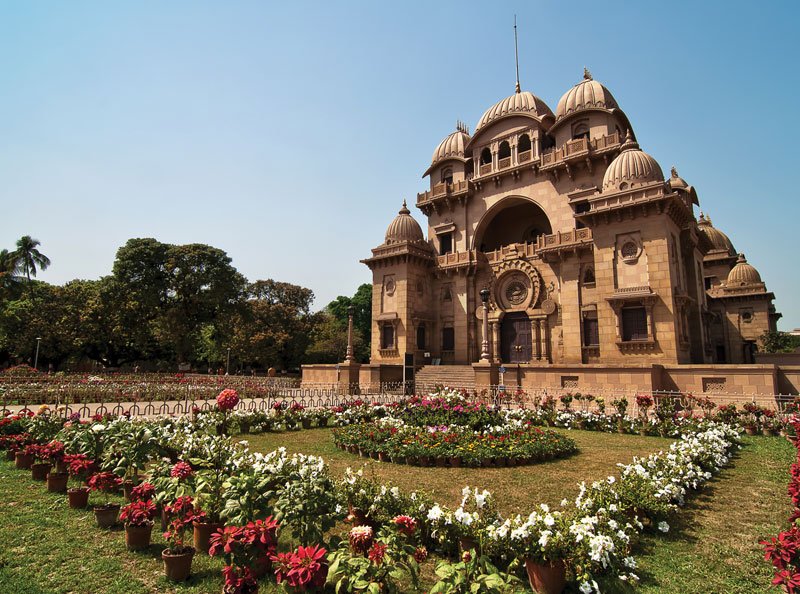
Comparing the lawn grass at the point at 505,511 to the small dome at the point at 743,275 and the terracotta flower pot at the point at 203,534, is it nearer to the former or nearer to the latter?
the terracotta flower pot at the point at 203,534

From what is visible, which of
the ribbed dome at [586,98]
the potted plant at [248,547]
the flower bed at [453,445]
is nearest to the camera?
the potted plant at [248,547]

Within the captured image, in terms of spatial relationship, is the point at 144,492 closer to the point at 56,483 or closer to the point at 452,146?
the point at 56,483

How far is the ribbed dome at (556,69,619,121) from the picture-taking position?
26.7 metres

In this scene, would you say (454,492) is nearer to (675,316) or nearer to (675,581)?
(675,581)

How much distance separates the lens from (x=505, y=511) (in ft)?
21.5

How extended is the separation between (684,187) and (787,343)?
2190 cm

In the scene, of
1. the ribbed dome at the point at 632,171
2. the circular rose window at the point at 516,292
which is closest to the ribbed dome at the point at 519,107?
the ribbed dome at the point at 632,171

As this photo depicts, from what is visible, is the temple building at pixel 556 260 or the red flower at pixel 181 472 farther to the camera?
the temple building at pixel 556 260

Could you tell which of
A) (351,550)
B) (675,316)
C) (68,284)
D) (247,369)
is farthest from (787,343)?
(68,284)

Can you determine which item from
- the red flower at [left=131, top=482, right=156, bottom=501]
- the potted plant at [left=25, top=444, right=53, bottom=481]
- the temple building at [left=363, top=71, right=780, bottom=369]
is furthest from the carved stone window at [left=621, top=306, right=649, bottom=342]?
the potted plant at [left=25, top=444, right=53, bottom=481]

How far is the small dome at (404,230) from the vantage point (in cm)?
3147

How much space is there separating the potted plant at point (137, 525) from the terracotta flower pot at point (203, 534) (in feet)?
2.00

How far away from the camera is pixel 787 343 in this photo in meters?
38.3

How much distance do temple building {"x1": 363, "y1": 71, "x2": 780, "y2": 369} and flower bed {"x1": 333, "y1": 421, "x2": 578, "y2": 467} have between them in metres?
10.5
